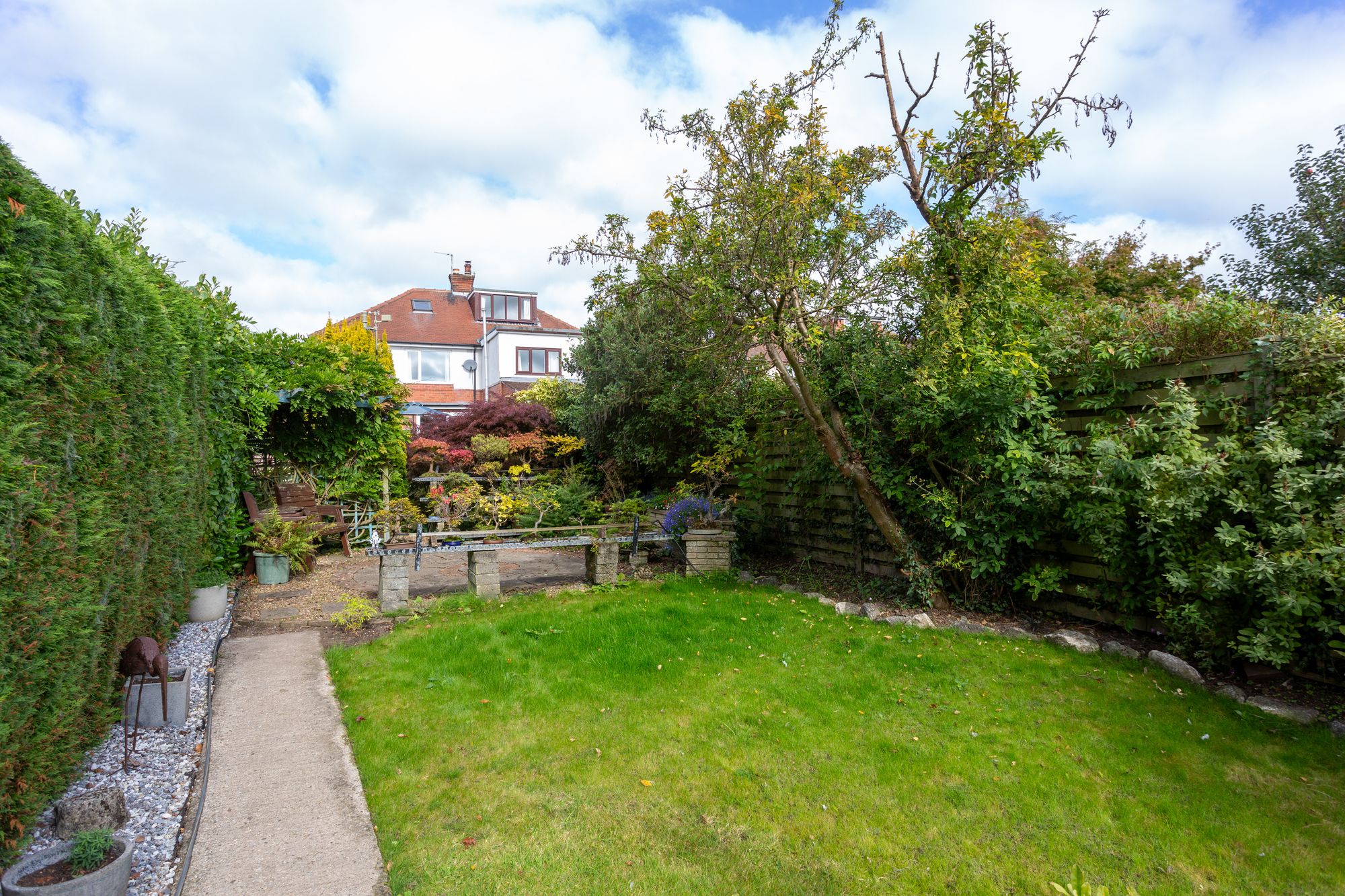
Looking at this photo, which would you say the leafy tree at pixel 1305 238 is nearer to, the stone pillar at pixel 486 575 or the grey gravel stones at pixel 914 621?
the grey gravel stones at pixel 914 621

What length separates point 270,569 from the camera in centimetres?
850

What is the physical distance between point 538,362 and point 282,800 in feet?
92.3

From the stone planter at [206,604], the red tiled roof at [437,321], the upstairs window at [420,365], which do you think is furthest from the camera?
the red tiled roof at [437,321]

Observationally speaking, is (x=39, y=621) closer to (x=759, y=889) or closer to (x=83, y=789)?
(x=83, y=789)

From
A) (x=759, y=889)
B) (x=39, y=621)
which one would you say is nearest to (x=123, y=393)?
(x=39, y=621)

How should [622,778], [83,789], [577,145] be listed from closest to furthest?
1. [83,789]
2. [622,778]
3. [577,145]

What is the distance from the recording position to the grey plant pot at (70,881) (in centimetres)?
221

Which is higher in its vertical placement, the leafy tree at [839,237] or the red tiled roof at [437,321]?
the red tiled roof at [437,321]

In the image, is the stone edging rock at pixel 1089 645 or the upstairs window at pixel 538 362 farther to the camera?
the upstairs window at pixel 538 362

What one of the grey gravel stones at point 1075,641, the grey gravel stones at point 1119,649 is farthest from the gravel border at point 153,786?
the grey gravel stones at point 1119,649

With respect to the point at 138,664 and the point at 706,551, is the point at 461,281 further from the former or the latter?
the point at 138,664

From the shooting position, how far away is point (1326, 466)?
4008 millimetres

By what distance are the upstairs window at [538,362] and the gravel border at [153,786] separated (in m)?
26.1

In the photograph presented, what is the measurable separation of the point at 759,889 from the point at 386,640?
14.6ft
